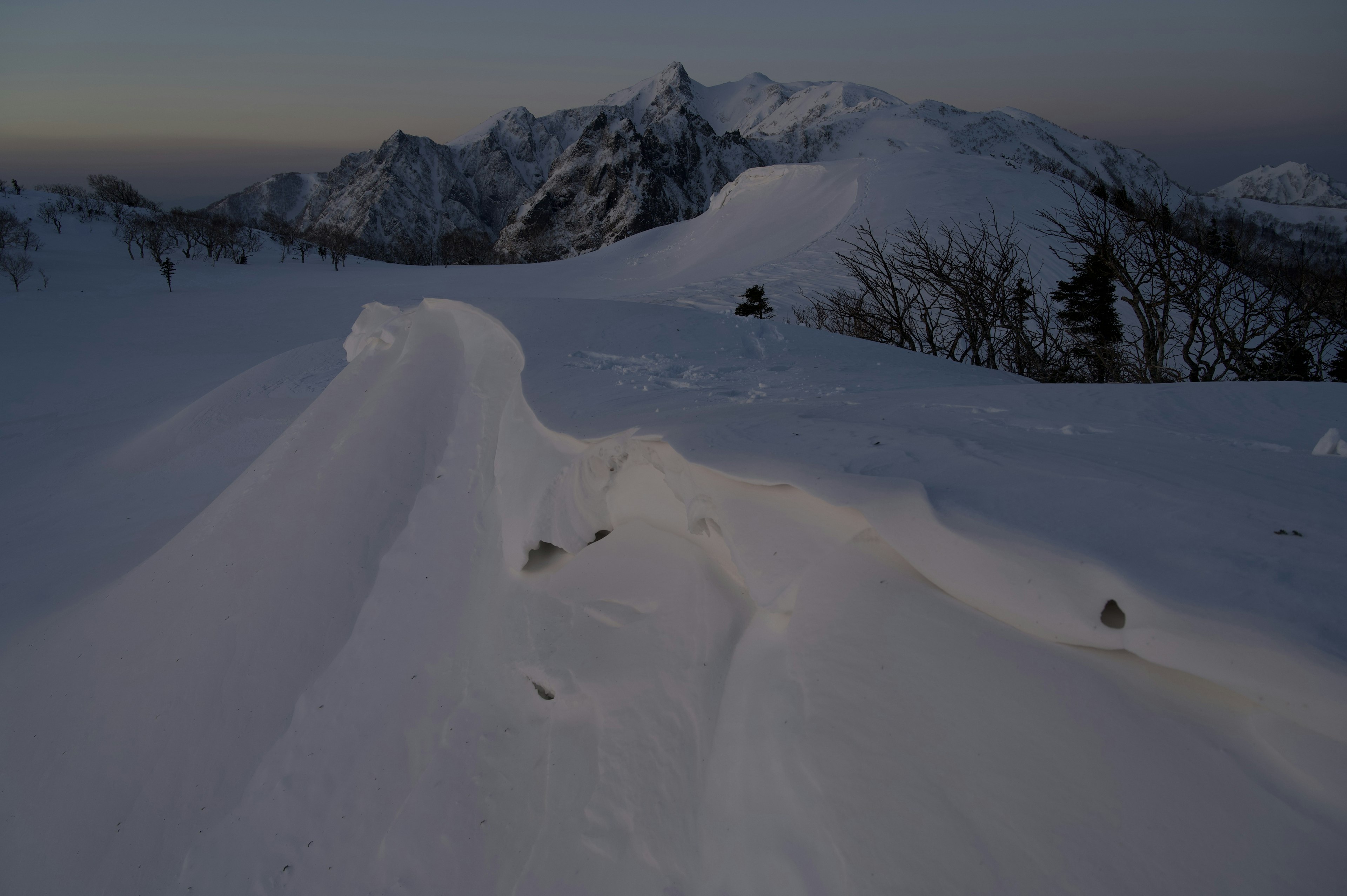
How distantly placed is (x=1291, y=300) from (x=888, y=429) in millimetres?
6462

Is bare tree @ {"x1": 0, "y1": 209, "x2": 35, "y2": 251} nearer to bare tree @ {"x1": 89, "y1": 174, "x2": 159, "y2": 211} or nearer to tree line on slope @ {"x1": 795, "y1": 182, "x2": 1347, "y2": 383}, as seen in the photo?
bare tree @ {"x1": 89, "y1": 174, "x2": 159, "y2": 211}

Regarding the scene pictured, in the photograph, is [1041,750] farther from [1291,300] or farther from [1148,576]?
[1291,300]

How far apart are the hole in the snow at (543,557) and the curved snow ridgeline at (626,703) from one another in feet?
0.05

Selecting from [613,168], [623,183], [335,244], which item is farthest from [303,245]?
[613,168]

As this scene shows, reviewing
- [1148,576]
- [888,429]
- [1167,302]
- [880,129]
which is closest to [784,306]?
[1167,302]

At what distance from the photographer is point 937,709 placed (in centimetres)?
131

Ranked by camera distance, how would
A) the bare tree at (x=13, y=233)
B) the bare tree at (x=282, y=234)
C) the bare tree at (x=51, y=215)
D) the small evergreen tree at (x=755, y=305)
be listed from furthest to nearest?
the bare tree at (x=282, y=234)
the bare tree at (x=51, y=215)
the bare tree at (x=13, y=233)
the small evergreen tree at (x=755, y=305)

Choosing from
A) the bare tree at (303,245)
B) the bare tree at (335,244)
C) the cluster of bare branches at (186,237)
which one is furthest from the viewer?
the bare tree at (303,245)

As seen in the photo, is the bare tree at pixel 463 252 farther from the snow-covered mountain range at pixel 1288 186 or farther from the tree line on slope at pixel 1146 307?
the snow-covered mountain range at pixel 1288 186

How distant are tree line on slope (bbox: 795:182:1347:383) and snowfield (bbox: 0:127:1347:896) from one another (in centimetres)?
331

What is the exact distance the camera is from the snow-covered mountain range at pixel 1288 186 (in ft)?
415

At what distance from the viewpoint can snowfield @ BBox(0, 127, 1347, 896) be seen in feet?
3.67

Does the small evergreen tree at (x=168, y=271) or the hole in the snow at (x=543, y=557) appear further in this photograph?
the small evergreen tree at (x=168, y=271)

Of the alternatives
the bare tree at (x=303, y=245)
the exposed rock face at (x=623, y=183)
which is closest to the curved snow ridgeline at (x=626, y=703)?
the bare tree at (x=303, y=245)
